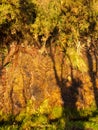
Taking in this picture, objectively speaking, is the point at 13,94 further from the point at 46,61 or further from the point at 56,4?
the point at 56,4

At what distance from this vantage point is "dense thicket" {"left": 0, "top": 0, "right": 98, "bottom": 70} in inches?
920

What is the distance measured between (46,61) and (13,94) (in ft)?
13.3

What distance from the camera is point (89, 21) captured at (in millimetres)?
25078

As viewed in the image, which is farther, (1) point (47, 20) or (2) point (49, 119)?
(1) point (47, 20)

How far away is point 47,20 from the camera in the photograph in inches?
944

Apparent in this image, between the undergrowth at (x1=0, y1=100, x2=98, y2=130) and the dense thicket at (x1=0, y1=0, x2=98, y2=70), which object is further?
the dense thicket at (x1=0, y1=0, x2=98, y2=70)

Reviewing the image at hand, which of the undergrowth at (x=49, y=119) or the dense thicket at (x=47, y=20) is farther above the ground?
the dense thicket at (x=47, y=20)

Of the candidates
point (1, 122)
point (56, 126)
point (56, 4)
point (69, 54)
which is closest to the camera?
point (56, 126)

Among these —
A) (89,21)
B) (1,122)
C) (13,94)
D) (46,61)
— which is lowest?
(1,122)

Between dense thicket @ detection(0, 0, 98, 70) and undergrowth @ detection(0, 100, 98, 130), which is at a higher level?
dense thicket @ detection(0, 0, 98, 70)

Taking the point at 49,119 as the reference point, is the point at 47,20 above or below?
above

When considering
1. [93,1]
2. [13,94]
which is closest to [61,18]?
[93,1]

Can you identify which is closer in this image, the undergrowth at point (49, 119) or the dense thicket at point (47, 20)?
the undergrowth at point (49, 119)

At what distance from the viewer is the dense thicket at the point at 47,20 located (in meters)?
23.4
